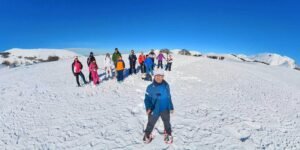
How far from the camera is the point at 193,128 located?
10.2 m

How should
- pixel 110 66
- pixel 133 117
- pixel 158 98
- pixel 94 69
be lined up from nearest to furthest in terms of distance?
pixel 158 98
pixel 133 117
pixel 94 69
pixel 110 66

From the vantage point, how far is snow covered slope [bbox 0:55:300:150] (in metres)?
9.19

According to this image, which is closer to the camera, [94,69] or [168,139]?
[168,139]

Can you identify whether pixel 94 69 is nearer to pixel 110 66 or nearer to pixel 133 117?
pixel 110 66

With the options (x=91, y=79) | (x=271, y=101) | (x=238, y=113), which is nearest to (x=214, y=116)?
(x=238, y=113)

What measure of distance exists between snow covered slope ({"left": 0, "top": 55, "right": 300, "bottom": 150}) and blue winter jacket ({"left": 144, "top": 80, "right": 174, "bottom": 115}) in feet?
4.89

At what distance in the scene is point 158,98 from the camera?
7590 millimetres

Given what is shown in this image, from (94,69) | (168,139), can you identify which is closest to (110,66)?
(94,69)

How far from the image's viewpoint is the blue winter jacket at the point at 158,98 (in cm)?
757

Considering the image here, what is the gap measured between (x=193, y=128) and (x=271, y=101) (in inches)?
326

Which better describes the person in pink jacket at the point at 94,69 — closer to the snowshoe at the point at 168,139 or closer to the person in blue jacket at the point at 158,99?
the snowshoe at the point at 168,139

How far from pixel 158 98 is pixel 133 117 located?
4.00 m

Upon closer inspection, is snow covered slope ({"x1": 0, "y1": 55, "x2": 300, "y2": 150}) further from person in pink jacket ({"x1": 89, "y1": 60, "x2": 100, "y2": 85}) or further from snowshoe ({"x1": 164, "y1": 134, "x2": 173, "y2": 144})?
person in pink jacket ({"x1": 89, "y1": 60, "x2": 100, "y2": 85})

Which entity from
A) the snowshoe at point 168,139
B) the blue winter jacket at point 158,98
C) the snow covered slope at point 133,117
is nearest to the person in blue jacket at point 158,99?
the blue winter jacket at point 158,98
